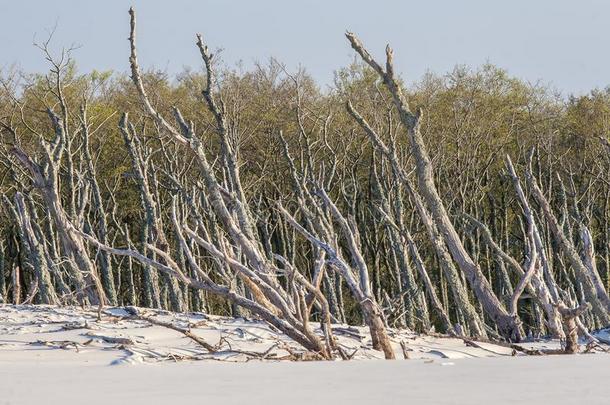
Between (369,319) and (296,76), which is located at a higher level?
(296,76)

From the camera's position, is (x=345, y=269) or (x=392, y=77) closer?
(x=345, y=269)

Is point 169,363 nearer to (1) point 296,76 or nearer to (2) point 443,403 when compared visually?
(2) point 443,403

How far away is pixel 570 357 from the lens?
205 inches

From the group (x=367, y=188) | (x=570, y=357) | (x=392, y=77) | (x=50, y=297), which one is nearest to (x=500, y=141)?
(x=367, y=188)

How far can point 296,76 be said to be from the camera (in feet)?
99.5

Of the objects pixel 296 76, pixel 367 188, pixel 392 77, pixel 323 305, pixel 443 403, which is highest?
pixel 296 76

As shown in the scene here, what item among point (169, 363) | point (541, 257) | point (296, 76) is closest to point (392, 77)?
point (541, 257)

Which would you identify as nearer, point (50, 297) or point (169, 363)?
point (169, 363)

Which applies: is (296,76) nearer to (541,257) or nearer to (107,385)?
(541,257)

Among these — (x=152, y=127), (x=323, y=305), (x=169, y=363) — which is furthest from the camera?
(x=152, y=127)

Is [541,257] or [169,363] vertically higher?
[541,257]

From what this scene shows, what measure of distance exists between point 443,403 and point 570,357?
2.25 meters

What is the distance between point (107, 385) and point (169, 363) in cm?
155

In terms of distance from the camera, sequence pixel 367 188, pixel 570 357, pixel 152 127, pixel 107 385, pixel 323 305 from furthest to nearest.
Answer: pixel 367 188 < pixel 152 127 < pixel 323 305 < pixel 570 357 < pixel 107 385
